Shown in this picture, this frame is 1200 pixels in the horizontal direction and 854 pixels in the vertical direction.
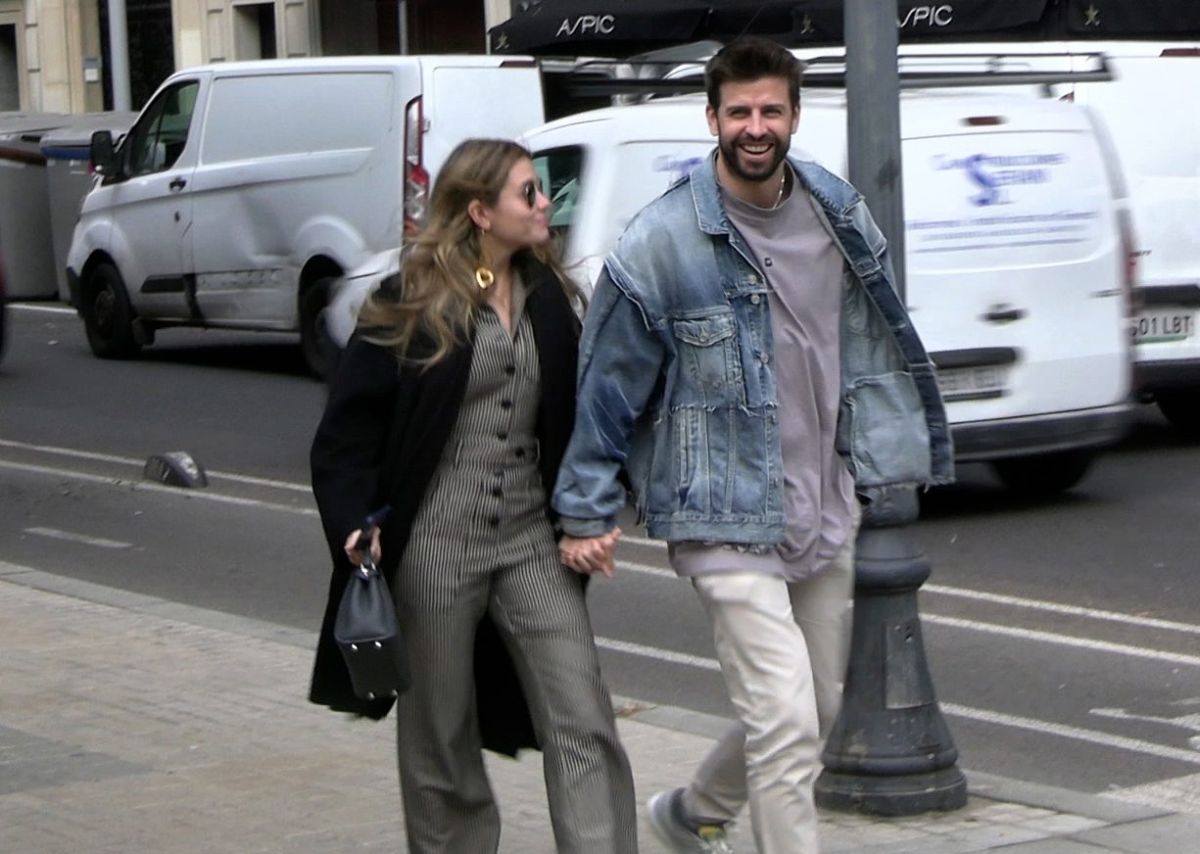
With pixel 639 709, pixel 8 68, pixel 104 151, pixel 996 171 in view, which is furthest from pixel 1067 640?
Answer: pixel 8 68

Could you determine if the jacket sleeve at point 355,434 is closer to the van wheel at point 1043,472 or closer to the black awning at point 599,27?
the van wheel at point 1043,472

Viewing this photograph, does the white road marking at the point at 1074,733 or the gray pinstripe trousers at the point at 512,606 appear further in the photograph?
the white road marking at the point at 1074,733

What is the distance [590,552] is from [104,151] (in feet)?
48.8

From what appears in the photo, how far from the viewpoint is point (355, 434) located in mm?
4770

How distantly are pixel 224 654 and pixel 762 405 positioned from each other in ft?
13.2

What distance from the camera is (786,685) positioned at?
470 cm

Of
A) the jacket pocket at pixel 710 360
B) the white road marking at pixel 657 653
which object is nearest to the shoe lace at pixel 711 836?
the jacket pocket at pixel 710 360

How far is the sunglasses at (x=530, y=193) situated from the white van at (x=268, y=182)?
10626 mm

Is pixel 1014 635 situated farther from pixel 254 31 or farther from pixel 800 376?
pixel 254 31

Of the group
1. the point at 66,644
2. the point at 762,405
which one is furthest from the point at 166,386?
the point at 762,405

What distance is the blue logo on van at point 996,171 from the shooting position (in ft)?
34.9

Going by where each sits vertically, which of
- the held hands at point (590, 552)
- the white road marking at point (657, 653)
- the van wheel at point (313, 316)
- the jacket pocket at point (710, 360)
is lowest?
the white road marking at point (657, 653)

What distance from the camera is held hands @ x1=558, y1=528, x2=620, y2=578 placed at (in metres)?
4.72

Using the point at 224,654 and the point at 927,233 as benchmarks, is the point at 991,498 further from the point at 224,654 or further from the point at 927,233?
the point at 224,654
